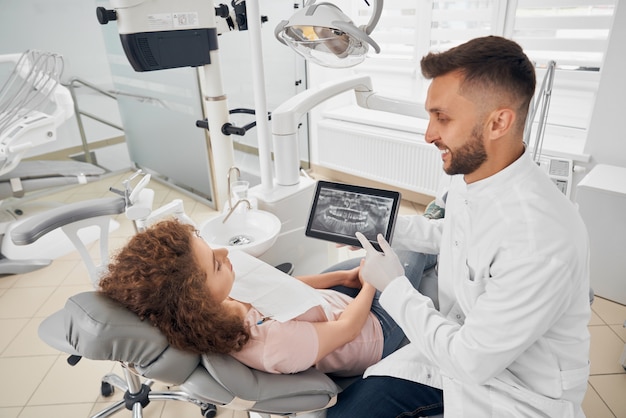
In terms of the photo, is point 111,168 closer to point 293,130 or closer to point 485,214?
point 293,130

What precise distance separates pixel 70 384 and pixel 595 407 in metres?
2.21

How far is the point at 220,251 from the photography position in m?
1.18

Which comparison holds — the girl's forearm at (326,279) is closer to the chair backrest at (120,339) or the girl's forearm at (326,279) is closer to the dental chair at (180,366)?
the dental chair at (180,366)

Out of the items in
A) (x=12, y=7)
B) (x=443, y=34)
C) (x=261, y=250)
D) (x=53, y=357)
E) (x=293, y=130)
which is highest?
(x=12, y=7)

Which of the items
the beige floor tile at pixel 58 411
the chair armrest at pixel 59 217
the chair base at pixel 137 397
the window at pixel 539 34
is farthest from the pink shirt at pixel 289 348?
the window at pixel 539 34

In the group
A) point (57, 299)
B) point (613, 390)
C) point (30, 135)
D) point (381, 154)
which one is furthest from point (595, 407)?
point (30, 135)

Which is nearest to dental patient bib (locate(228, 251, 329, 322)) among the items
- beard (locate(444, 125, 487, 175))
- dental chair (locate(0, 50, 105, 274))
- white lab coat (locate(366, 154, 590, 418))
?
white lab coat (locate(366, 154, 590, 418))

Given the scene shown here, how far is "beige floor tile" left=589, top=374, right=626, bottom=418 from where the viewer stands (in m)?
1.69

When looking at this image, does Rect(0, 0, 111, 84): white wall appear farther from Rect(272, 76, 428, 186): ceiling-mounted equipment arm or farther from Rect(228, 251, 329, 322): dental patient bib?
Rect(228, 251, 329, 322): dental patient bib

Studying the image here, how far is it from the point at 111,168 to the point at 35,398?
282 cm

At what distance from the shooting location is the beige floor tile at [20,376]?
1815mm

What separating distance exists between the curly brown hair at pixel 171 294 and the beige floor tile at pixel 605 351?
68.0 inches

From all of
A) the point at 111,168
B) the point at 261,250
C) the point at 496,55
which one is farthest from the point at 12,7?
the point at 496,55

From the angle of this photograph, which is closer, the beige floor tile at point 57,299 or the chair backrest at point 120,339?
the chair backrest at point 120,339
